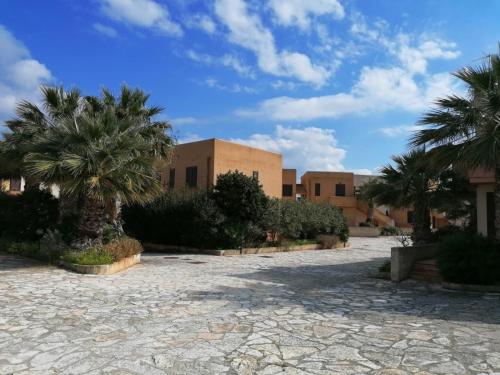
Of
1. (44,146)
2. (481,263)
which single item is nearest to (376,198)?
(481,263)

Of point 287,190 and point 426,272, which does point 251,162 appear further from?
point 426,272

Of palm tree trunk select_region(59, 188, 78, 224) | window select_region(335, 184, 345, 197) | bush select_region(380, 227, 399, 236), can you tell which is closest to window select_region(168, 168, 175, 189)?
palm tree trunk select_region(59, 188, 78, 224)

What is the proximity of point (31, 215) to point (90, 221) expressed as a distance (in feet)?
13.8

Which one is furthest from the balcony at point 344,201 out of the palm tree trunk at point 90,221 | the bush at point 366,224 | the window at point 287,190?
the palm tree trunk at point 90,221

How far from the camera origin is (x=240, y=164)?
31.2m

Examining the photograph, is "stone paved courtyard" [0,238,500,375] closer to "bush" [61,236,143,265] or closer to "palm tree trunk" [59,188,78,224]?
"bush" [61,236,143,265]

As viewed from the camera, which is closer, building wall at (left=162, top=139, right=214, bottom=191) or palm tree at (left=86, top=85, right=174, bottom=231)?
palm tree at (left=86, top=85, right=174, bottom=231)

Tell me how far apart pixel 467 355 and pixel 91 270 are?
9934 millimetres

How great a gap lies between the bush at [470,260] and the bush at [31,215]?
13.6 metres

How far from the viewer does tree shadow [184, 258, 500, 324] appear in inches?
321

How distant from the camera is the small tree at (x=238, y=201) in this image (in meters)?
21.0

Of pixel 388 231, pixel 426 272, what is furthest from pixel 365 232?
pixel 426 272

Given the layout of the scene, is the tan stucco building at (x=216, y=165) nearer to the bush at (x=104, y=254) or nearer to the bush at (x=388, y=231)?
the bush at (x=104, y=254)

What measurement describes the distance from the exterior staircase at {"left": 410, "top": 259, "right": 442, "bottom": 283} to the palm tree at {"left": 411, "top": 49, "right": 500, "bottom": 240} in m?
2.00
